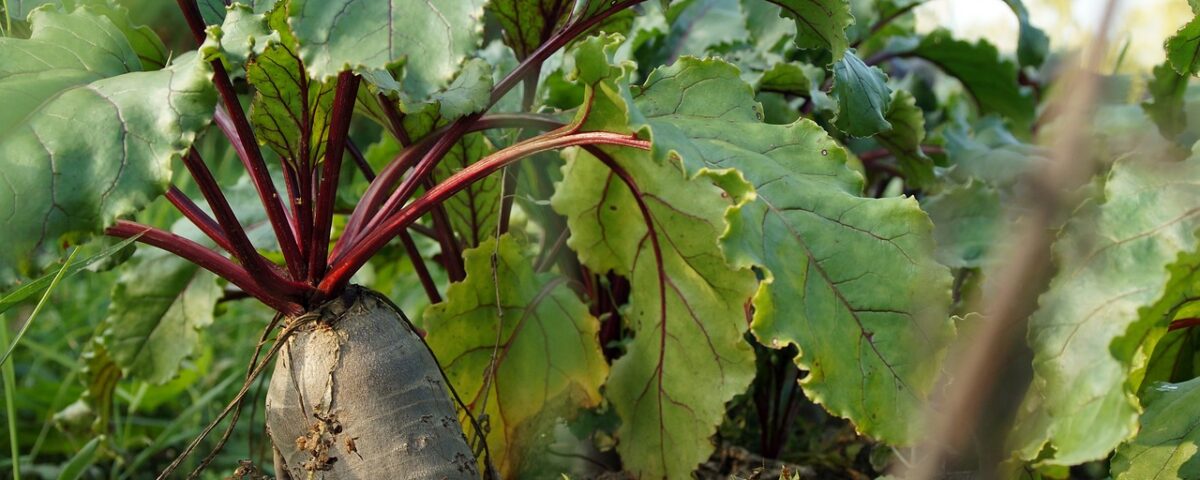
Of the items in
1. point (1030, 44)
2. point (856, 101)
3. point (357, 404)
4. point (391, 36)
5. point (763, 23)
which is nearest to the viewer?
point (391, 36)

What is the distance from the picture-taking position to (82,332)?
2787 millimetres

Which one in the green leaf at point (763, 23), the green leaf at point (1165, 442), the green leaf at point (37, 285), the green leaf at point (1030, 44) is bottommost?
the green leaf at point (1165, 442)

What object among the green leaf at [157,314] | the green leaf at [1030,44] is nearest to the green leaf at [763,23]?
the green leaf at [1030,44]

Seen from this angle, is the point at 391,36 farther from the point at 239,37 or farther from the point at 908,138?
the point at 908,138

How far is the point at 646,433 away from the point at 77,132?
2.79ft

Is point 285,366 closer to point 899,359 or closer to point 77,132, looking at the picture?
point 77,132

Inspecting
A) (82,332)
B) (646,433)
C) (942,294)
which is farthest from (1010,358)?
(82,332)

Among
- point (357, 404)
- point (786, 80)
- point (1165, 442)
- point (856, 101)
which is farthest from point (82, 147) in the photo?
point (1165, 442)

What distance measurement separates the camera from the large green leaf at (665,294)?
51.5 inches

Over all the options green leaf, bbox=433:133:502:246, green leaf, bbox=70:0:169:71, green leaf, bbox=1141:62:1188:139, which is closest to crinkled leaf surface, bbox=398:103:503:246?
green leaf, bbox=433:133:502:246

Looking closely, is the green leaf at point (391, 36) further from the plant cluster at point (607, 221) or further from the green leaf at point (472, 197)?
the green leaf at point (472, 197)

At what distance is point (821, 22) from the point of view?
4.23 ft

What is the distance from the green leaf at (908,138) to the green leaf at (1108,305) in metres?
0.57

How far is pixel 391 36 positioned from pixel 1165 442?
3.21ft
